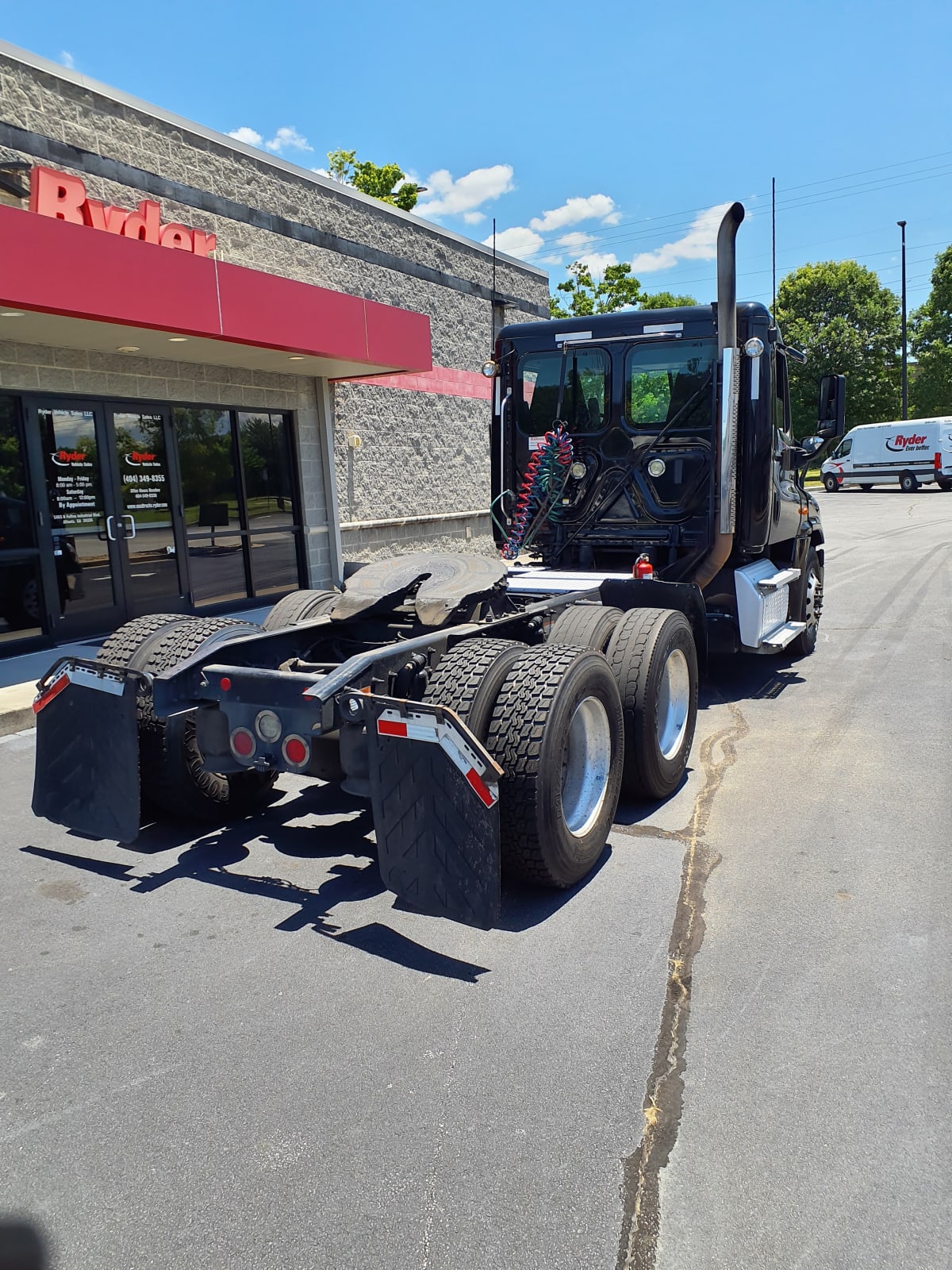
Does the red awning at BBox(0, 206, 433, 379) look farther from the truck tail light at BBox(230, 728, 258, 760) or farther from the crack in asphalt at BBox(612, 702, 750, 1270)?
the crack in asphalt at BBox(612, 702, 750, 1270)

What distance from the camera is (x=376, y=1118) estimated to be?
2547mm

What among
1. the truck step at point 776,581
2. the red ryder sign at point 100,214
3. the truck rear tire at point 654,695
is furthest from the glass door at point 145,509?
the truck rear tire at point 654,695

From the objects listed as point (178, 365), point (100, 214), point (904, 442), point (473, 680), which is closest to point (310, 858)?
point (473, 680)

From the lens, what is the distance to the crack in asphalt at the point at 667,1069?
216 centimetres

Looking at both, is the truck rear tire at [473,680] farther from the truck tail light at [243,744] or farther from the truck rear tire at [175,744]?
the truck rear tire at [175,744]

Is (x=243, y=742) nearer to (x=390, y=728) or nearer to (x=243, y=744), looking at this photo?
(x=243, y=744)

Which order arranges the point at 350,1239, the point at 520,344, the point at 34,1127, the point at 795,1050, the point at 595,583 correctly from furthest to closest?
the point at 520,344
the point at 595,583
the point at 795,1050
the point at 34,1127
the point at 350,1239

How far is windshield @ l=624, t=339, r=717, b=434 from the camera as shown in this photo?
23.2ft

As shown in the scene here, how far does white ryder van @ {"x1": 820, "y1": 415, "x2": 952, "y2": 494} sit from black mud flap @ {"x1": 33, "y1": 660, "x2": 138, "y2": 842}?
110 feet

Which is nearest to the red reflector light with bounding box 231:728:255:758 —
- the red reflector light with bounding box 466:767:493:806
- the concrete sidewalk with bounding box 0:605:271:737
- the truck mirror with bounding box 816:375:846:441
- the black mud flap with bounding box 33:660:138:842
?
the black mud flap with bounding box 33:660:138:842

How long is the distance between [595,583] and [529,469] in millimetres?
1862

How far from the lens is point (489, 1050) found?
285 centimetres

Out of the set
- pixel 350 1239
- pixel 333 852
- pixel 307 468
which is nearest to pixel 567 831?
pixel 333 852

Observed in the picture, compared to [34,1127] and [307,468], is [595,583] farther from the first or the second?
[307,468]
